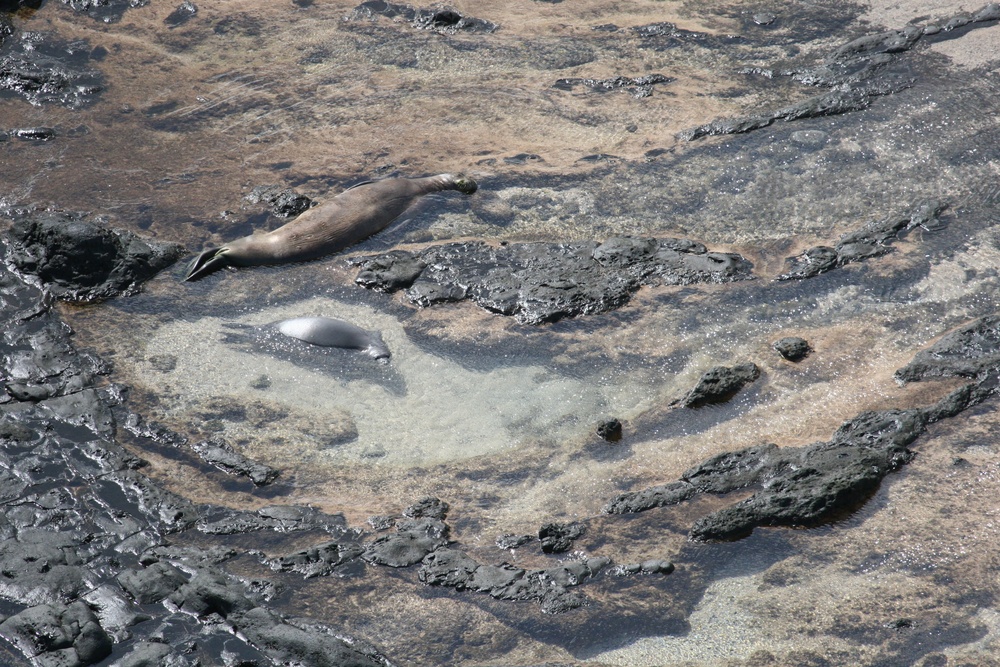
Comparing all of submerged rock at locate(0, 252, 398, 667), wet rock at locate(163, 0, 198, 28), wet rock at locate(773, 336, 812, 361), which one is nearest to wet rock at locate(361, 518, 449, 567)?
submerged rock at locate(0, 252, 398, 667)

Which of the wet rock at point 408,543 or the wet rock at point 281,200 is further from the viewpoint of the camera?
the wet rock at point 281,200

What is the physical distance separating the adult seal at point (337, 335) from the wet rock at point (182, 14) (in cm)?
469

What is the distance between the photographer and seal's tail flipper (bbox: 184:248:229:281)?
660 cm

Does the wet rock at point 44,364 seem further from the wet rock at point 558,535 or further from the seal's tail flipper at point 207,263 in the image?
the wet rock at point 558,535

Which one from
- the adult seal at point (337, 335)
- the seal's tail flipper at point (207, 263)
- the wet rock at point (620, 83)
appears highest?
the wet rock at point (620, 83)

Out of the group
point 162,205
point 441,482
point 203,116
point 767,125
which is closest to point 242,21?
point 203,116

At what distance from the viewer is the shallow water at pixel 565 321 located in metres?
4.61

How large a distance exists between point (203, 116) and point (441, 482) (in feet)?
15.0

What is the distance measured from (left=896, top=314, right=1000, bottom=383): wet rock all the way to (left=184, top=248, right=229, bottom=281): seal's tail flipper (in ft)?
14.9

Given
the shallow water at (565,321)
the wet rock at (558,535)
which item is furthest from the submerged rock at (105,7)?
the wet rock at (558,535)

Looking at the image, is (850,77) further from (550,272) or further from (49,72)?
(49,72)

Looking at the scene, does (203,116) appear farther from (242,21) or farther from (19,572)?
(19,572)

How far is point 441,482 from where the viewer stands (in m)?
5.33

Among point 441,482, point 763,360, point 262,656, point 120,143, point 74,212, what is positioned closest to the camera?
point 262,656
